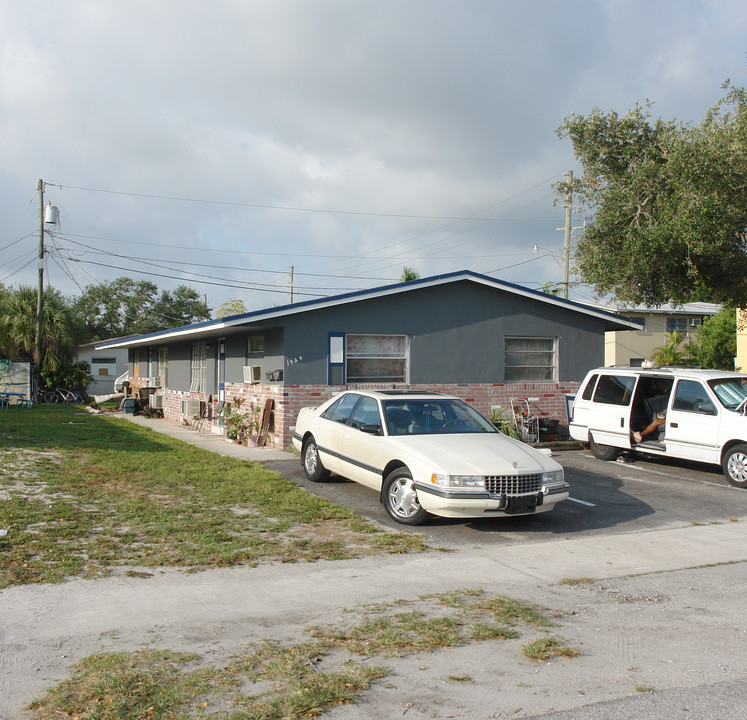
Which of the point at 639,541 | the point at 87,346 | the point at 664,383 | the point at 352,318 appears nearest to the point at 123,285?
the point at 87,346

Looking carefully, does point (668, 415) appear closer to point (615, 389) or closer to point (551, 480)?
point (615, 389)

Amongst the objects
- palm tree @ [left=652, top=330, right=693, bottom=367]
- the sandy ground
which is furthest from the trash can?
palm tree @ [left=652, top=330, right=693, bottom=367]

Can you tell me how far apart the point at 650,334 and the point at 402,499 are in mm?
32983

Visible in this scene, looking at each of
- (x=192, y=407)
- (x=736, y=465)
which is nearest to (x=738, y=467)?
(x=736, y=465)

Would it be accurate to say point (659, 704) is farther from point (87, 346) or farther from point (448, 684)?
point (87, 346)

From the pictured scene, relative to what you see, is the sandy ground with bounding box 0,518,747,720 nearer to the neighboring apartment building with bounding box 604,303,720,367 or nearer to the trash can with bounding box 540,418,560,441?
the trash can with bounding box 540,418,560,441

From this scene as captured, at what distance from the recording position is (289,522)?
8.36m

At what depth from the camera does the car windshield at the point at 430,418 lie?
9245 mm

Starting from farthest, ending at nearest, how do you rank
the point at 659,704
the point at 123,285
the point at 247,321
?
the point at 123,285
the point at 247,321
the point at 659,704

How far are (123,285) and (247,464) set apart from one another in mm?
57298

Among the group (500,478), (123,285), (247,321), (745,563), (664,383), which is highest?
(123,285)

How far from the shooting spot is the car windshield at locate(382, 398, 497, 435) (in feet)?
30.3

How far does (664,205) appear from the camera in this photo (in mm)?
14008

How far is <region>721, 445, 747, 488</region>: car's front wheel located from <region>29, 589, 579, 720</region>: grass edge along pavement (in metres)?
6.90
